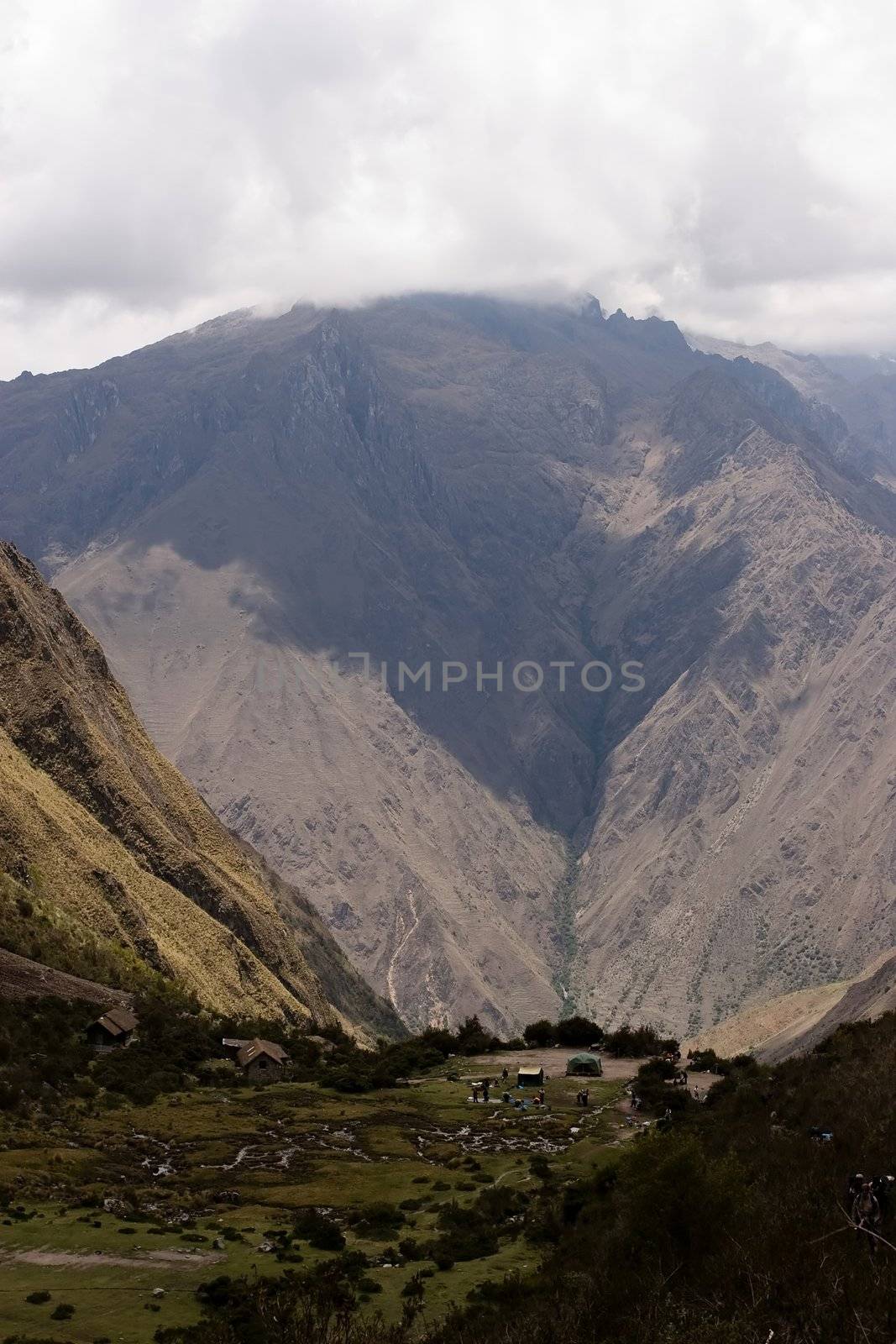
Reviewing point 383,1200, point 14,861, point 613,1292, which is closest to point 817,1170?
point 613,1292

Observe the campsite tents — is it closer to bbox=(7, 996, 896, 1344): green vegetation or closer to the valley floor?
the valley floor

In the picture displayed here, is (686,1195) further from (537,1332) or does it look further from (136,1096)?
(136,1096)

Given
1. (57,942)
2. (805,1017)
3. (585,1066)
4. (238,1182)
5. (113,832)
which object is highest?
(113,832)

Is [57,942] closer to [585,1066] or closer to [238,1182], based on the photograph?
[585,1066]

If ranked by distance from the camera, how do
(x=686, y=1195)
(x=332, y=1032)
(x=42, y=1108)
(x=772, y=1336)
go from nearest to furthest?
1. (x=772, y=1336)
2. (x=686, y=1195)
3. (x=42, y=1108)
4. (x=332, y=1032)

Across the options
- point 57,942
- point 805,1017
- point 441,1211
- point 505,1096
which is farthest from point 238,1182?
point 805,1017

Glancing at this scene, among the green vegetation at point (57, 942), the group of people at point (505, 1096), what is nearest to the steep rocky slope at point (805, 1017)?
the group of people at point (505, 1096)
